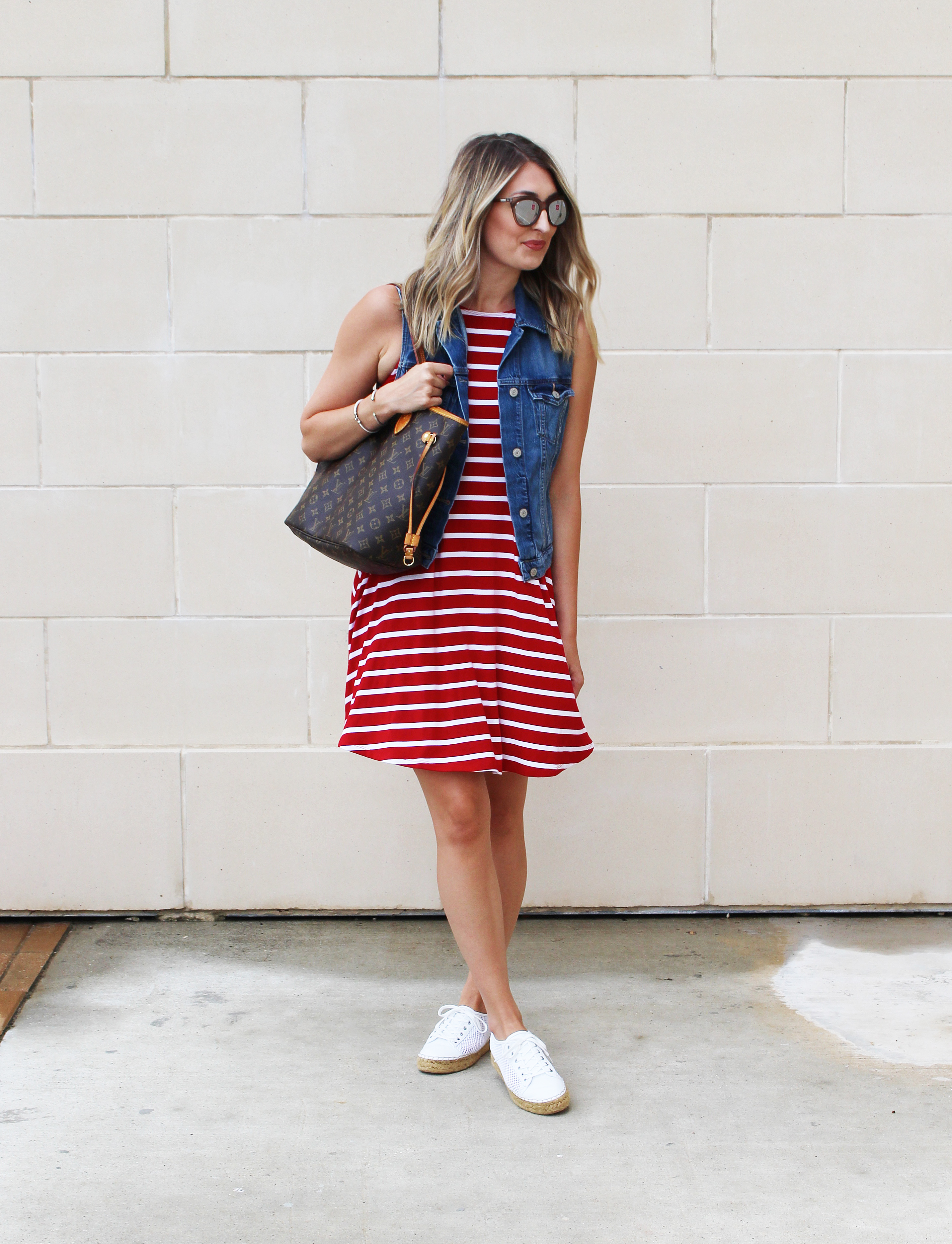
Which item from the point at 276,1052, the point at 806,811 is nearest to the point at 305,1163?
the point at 276,1052

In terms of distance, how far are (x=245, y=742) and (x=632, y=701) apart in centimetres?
106

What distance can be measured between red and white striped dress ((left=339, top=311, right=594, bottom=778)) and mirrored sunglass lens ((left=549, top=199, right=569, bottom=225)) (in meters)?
0.19

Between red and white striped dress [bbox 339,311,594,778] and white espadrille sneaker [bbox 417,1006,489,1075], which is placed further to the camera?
white espadrille sneaker [bbox 417,1006,489,1075]

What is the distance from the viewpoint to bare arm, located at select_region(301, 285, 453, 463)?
2.15 meters

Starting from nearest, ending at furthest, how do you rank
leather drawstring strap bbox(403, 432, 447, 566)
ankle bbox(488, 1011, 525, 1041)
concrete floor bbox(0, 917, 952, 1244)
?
concrete floor bbox(0, 917, 952, 1244) < leather drawstring strap bbox(403, 432, 447, 566) < ankle bbox(488, 1011, 525, 1041)

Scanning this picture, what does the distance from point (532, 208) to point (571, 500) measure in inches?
22.3

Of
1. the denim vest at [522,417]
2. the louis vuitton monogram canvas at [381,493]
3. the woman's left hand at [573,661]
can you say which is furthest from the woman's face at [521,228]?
the woman's left hand at [573,661]

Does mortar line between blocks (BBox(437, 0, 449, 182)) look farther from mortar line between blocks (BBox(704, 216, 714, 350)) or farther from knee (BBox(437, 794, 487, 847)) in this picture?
knee (BBox(437, 794, 487, 847))

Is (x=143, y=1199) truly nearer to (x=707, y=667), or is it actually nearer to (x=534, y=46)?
(x=707, y=667)

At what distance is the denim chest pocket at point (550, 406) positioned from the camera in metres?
2.22

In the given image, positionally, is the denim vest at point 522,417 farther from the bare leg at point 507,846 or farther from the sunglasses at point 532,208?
the bare leg at point 507,846

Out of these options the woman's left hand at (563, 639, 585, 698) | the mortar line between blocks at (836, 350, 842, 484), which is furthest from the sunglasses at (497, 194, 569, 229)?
the mortar line between blocks at (836, 350, 842, 484)

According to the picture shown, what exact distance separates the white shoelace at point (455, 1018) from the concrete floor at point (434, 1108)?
0.27 ft

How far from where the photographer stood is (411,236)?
303cm
